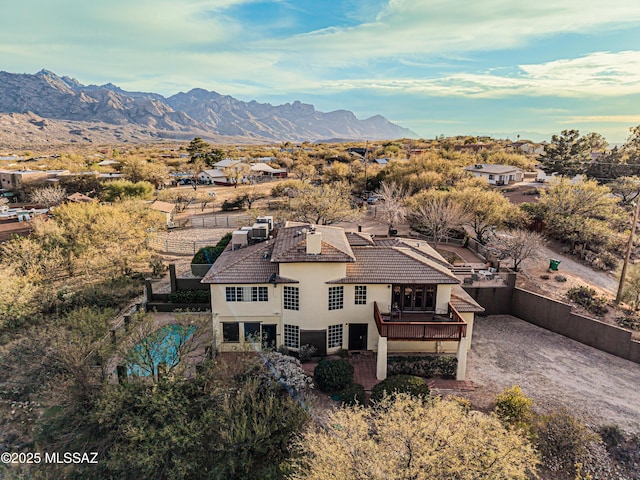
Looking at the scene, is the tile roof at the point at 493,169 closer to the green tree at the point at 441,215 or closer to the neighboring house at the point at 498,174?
the neighboring house at the point at 498,174

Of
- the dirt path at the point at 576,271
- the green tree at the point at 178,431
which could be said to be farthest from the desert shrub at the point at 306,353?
the dirt path at the point at 576,271

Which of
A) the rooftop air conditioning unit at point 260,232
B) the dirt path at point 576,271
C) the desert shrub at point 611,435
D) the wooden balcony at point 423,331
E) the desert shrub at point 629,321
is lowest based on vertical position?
the desert shrub at point 611,435

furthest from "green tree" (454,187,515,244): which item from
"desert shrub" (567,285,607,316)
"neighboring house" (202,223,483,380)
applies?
"neighboring house" (202,223,483,380)

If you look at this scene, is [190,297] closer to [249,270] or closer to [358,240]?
[249,270]

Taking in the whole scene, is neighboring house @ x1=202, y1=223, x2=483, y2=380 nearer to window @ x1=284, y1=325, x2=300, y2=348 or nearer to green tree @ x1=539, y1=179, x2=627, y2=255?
window @ x1=284, y1=325, x2=300, y2=348

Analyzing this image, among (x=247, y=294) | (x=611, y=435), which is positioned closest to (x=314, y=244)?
(x=247, y=294)

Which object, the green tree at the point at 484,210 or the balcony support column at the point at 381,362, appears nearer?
the balcony support column at the point at 381,362

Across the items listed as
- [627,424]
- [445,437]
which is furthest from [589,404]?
[445,437]
